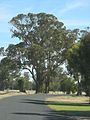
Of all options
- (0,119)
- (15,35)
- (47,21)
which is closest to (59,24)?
(47,21)

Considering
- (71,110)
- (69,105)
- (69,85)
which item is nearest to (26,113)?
(71,110)

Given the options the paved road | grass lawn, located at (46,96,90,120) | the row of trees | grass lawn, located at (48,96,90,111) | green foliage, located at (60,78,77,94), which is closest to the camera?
the paved road

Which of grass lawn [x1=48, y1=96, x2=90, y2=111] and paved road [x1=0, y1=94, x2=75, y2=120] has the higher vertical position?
grass lawn [x1=48, y1=96, x2=90, y2=111]

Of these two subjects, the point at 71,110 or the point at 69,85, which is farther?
the point at 69,85

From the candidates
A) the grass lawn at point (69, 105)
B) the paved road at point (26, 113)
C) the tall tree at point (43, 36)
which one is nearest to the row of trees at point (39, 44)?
the tall tree at point (43, 36)

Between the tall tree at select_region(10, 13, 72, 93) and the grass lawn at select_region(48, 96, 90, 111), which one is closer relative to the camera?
the grass lawn at select_region(48, 96, 90, 111)

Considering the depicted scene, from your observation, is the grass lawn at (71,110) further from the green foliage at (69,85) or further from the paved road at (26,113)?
the green foliage at (69,85)

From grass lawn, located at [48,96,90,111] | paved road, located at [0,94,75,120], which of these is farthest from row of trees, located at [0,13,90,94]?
paved road, located at [0,94,75,120]

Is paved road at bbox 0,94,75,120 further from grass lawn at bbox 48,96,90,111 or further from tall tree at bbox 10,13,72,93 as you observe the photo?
tall tree at bbox 10,13,72,93

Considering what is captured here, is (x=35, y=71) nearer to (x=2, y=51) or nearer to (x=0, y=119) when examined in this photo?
(x=2, y=51)

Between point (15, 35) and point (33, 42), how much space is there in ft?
16.9

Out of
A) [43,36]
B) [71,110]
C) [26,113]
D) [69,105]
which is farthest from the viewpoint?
[43,36]

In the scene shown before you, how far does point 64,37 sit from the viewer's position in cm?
11881

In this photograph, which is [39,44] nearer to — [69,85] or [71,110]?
[69,85]
